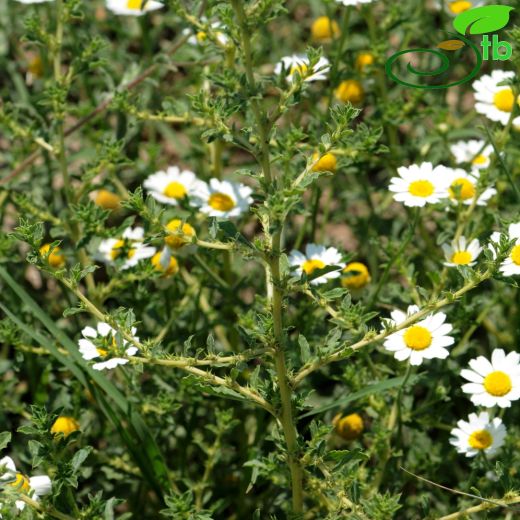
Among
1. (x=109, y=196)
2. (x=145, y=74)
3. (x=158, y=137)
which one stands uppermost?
(x=145, y=74)

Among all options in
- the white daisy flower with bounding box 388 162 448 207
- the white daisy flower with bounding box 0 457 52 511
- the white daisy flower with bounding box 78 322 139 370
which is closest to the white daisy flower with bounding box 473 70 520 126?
the white daisy flower with bounding box 388 162 448 207

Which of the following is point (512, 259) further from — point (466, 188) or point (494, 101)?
point (494, 101)

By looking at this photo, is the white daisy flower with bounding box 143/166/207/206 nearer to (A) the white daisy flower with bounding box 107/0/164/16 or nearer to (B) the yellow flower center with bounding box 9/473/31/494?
(A) the white daisy flower with bounding box 107/0/164/16

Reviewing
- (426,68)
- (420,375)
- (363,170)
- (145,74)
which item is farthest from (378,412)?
(426,68)

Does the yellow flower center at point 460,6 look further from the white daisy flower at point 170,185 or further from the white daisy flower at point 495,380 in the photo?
the white daisy flower at point 495,380

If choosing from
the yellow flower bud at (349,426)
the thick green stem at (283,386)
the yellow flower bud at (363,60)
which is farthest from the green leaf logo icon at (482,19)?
the thick green stem at (283,386)

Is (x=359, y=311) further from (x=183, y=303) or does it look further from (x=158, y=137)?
(x=158, y=137)
